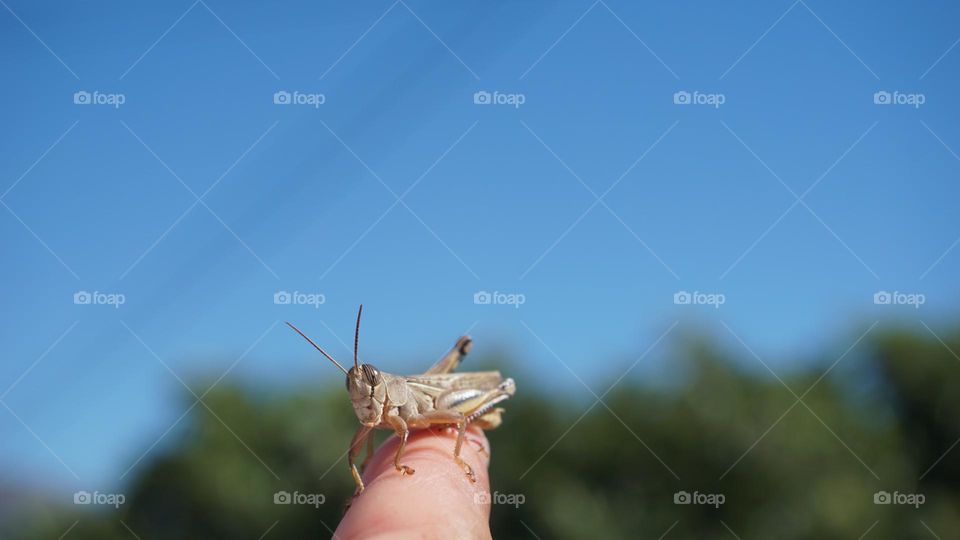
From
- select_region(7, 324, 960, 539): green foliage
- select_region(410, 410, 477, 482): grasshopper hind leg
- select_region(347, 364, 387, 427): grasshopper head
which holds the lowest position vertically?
select_region(7, 324, 960, 539): green foliage

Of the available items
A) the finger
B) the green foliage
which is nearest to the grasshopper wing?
the finger

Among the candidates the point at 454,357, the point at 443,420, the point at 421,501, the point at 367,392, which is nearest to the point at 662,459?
the point at 454,357

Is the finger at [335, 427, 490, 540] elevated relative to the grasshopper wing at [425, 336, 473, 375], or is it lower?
lower

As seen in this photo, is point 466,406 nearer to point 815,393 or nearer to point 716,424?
point 716,424

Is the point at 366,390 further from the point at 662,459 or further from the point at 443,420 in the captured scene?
the point at 662,459

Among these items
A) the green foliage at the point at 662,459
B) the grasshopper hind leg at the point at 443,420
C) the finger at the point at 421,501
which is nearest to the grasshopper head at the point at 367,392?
the finger at the point at 421,501

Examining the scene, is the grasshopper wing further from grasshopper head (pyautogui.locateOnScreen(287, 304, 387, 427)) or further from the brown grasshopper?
grasshopper head (pyautogui.locateOnScreen(287, 304, 387, 427))

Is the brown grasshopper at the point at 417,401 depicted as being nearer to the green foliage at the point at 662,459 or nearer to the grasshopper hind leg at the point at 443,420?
the grasshopper hind leg at the point at 443,420

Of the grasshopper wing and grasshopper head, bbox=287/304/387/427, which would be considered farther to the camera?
the grasshopper wing
